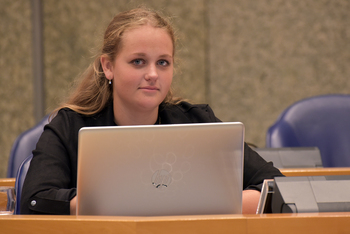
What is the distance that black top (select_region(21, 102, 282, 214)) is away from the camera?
42.4 inches

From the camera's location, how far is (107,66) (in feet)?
4.92

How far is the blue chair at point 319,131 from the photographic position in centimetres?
192

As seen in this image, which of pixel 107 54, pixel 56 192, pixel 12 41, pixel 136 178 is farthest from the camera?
pixel 12 41

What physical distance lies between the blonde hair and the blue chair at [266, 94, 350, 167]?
0.56m

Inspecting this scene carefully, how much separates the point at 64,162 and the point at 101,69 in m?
0.43

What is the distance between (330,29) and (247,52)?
534mm

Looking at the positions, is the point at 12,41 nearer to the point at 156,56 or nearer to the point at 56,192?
the point at 156,56

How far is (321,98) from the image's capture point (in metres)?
2.01

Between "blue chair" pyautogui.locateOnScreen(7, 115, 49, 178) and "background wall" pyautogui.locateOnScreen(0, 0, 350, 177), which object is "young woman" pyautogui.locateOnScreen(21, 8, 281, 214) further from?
"background wall" pyautogui.locateOnScreen(0, 0, 350, 177)

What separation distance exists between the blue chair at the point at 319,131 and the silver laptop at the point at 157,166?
3.54 ft

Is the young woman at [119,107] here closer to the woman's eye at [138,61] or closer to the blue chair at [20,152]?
the woman's eye at [138,61]

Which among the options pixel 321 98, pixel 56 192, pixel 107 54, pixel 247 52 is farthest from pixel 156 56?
pixel 247 52

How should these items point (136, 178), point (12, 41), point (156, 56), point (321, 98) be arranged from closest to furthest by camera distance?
point (136, 178), point (156, 56), point (321, 98), point (12, 41)

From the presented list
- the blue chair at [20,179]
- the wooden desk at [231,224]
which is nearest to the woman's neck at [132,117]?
the blue chair at [20,179]
